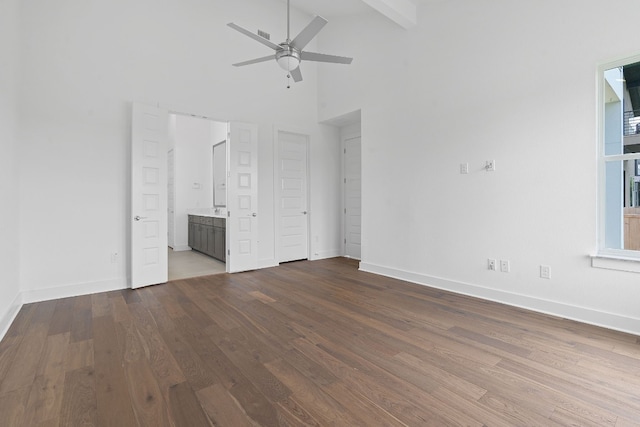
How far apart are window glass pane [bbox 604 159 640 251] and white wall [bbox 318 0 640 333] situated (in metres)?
0.17

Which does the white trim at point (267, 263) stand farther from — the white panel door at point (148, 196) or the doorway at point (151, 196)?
the white panel door at point (148, 196)

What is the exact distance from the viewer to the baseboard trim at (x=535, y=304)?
8.71 ft

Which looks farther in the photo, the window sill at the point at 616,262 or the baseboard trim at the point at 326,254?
the baseboard trim at the point at 326,254

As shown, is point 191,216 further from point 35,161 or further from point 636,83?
point 636,83

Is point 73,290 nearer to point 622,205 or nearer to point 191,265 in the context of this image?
point 191,265

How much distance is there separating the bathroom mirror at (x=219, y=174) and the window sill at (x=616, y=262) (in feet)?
21.7

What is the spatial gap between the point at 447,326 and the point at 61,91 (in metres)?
5.11

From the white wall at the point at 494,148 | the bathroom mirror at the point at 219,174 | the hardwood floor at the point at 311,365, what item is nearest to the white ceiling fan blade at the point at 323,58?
the white wall at the point at 494,148

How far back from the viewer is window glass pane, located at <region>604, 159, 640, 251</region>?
272 cm

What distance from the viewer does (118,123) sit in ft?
13.3

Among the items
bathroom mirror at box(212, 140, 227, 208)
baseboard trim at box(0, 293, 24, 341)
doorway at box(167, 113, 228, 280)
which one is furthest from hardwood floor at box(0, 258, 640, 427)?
bathroom mirror at box(212, 140, 227, 208)

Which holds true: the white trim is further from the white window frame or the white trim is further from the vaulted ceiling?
the white window frame

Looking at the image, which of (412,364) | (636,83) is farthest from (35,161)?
(636,83)

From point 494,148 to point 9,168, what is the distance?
512 cm
